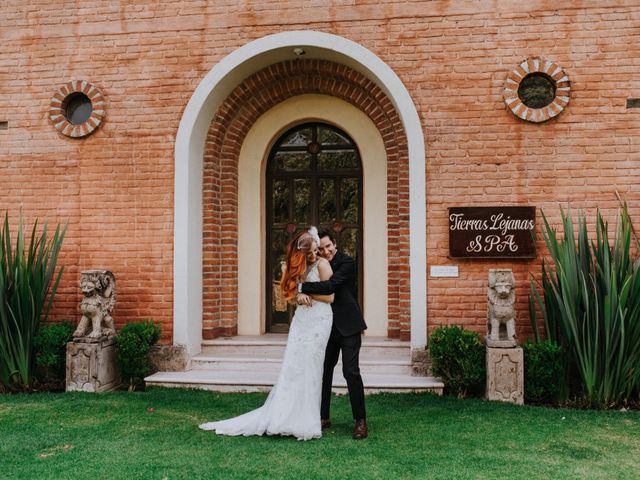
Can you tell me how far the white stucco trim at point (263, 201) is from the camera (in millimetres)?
7598

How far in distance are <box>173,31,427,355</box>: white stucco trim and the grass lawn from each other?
1.25 meters

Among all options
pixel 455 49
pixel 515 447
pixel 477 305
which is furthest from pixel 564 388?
pixel 455 49

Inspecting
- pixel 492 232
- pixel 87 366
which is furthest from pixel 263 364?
pixel 492 232

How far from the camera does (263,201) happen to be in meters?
7.99

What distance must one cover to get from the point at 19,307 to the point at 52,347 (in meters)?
0.57

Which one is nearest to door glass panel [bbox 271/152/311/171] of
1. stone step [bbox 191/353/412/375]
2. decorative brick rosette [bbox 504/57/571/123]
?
stone step [bbox 191/353/412/375]

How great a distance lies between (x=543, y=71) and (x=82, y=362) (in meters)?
6.10

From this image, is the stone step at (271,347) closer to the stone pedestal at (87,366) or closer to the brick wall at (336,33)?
the brick wall at (336,33)

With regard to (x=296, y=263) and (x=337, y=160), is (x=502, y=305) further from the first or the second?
(x=337, y=160)

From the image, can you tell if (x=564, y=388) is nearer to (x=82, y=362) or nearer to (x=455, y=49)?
(x=455, y=49)

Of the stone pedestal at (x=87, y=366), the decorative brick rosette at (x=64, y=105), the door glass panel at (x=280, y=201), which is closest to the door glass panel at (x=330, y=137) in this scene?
the door glass panel at (x=280, y=201)

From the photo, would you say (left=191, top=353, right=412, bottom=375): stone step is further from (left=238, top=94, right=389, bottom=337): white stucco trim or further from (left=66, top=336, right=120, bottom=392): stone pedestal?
(left=66, top=336, right=120, bottom=392): stone pedestal

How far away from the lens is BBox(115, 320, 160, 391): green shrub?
6496mm

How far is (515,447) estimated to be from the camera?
4535 millimetres
